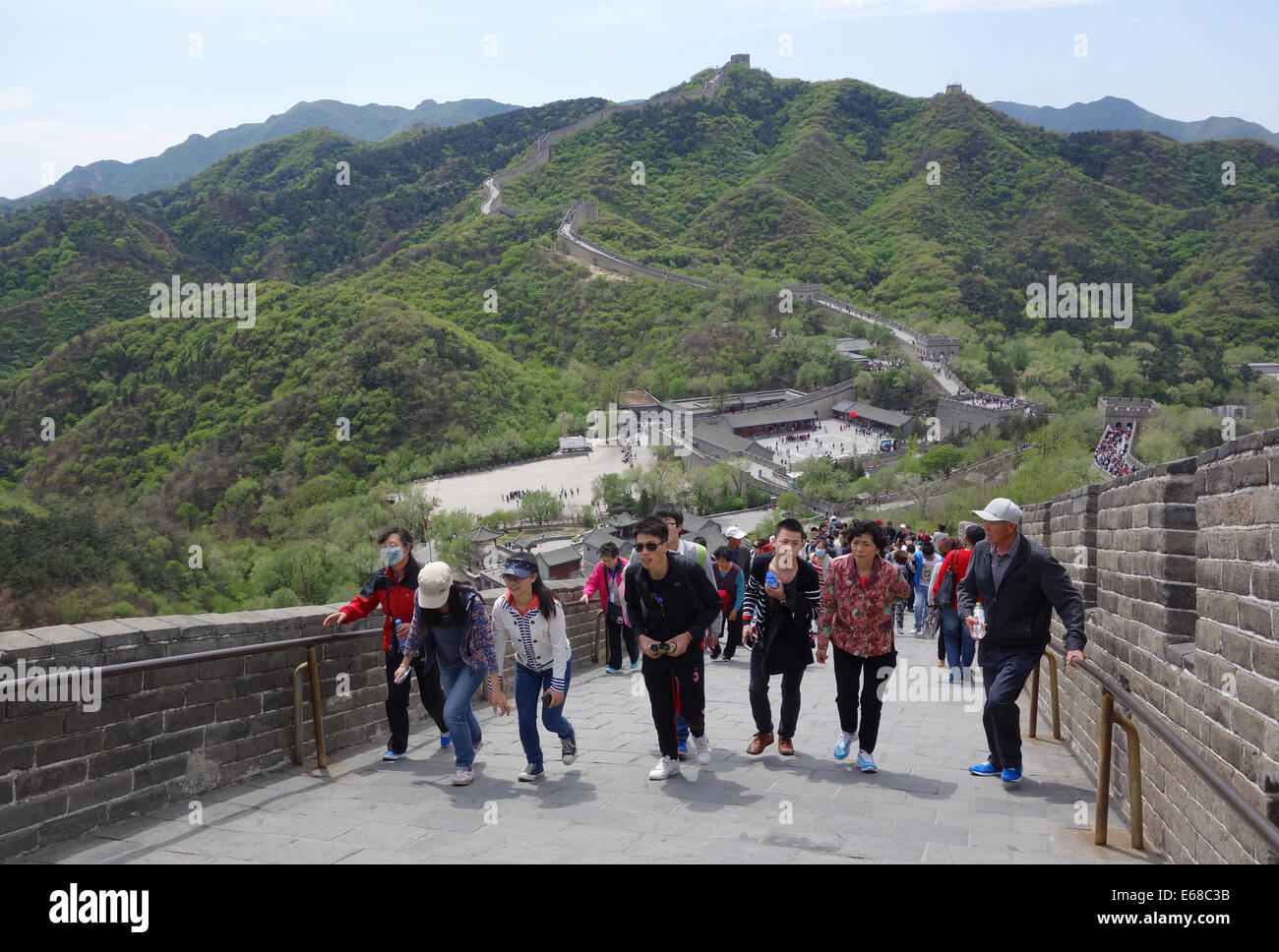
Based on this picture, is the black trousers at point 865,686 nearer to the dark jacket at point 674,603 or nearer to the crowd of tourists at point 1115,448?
the dark jacket at point 674,603

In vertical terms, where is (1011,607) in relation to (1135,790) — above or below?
above

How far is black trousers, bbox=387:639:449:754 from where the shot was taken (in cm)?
596

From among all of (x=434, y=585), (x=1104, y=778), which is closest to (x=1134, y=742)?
(x=1104, y=778)

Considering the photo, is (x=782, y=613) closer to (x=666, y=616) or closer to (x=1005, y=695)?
(x=666, y=616)

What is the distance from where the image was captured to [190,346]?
73062mm

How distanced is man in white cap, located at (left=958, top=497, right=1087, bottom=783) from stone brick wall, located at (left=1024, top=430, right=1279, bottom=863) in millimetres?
386

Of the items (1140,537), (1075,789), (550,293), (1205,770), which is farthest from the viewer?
(550,293)

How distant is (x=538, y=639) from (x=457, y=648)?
49cm

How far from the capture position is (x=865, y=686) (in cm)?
559

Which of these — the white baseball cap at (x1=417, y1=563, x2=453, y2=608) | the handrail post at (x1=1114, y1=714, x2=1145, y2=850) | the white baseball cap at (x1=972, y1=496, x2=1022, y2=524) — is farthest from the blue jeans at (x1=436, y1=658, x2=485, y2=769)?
the handrail post at (x1=1114, y1=714, x2=1145, y2=850)

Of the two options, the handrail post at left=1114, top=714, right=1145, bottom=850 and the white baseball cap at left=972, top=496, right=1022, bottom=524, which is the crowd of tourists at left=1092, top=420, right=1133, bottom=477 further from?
the handrail post at left=1114, top=714, right=1145, bottom=850

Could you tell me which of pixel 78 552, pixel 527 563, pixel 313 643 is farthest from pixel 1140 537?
pixel 78 552
